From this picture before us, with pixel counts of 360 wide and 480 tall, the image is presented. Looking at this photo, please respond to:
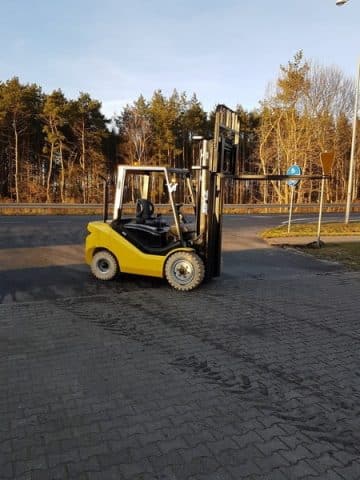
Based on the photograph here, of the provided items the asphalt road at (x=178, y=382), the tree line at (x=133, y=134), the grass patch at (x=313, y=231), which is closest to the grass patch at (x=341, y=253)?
the grass patch at (x=313, y=231)

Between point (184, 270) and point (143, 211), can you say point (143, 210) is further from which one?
point (184, 270)

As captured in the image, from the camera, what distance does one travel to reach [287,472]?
282 cm

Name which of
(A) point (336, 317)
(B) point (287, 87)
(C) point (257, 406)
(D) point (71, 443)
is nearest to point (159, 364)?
(C) point (257, 406)

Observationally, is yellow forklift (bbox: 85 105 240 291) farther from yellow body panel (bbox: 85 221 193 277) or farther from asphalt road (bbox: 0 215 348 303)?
asphalt road (bbox: 0 215 348 303)

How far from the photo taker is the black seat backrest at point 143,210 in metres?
8.33

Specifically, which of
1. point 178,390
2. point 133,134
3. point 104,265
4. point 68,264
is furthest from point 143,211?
point 133,134

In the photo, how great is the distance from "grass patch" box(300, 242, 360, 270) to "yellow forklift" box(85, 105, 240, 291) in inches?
184

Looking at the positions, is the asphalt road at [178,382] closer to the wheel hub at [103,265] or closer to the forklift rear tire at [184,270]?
the forklift rear tire at [184,270]

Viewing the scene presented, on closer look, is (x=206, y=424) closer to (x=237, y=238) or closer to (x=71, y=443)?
(x=71, y=443)

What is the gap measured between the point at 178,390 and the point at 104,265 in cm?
488

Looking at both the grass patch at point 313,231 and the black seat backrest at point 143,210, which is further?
the grass patch at point 313,231

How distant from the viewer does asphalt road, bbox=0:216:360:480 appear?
2943mm

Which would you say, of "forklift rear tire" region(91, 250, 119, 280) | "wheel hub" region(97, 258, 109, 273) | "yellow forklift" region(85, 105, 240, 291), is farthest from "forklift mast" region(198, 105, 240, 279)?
"wheel hub" region(97, 258, 109, 273)

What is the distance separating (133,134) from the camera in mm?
45156
